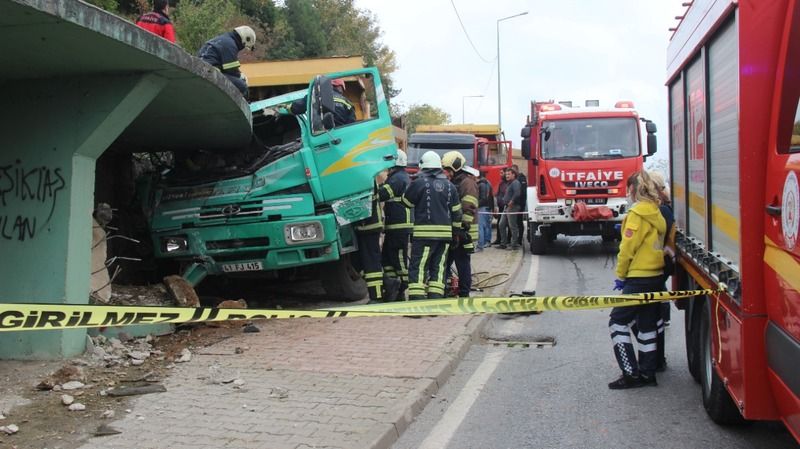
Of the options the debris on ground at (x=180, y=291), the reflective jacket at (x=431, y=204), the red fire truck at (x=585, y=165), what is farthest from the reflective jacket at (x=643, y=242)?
the red fire truck at (x=585, y=165)

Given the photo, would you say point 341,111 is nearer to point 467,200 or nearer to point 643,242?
point 467,200

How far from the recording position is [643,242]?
5086 mm

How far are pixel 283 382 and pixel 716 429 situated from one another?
9.54 feet

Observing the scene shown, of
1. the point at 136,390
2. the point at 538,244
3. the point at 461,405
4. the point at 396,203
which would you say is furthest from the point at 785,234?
the point at 538,244

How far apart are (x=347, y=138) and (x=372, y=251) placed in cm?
134

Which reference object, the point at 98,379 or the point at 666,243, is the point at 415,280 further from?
the point at 98,379

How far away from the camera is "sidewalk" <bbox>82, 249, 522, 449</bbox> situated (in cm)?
405

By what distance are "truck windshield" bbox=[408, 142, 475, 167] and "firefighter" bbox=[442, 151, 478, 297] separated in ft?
30.4

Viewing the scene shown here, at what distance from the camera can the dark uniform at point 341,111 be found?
7.77 meters

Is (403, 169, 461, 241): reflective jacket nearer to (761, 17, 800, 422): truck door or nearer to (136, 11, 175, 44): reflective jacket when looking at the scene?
(136, 11, 175, 44): reflective jacket

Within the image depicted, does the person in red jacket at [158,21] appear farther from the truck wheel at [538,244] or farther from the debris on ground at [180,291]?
the truck wheel at [538,244]

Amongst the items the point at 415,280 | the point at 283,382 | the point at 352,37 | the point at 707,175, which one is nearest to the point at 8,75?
the point at 283,382

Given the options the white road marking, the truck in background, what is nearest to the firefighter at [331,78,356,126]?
the white road marking

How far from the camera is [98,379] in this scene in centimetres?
503
